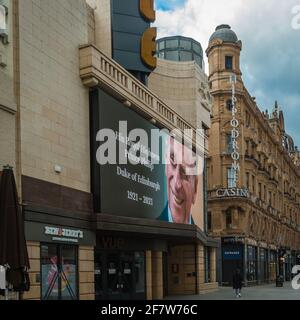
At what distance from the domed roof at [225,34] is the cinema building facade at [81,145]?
92.0 ft

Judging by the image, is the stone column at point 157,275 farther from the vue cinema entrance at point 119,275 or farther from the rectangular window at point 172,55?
the rectangular window at point 172,55

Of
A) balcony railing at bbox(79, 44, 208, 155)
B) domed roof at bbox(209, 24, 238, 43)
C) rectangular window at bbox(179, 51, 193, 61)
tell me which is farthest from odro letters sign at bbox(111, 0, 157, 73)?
domed roof at bbox(209, 24, 238, 43)

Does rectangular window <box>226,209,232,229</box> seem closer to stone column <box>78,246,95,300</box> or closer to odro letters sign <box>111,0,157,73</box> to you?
odro letters sign <box>111,0,157,73</box>

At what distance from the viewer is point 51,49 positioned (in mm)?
19984

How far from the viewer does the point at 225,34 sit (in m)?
56.5

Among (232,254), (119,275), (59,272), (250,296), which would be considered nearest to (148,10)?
(119,275)

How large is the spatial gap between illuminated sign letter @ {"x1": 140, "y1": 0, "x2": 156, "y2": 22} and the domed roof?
1096 inches

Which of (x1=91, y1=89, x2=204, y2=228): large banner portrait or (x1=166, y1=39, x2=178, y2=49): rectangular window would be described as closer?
(x1=91, y1=89, x2=204, y2=228): large banner portrait

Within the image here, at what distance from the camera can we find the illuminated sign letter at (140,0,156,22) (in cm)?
2867

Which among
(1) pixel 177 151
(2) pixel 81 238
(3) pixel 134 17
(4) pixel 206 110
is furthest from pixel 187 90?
(2) pixel 81 238

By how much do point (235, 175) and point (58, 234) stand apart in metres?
35.2

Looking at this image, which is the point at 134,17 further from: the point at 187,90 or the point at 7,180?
the point at 7,180

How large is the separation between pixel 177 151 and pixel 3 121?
15059mm

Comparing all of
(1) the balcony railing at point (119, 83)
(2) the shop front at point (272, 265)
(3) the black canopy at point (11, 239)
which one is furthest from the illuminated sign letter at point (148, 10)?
(2) the shop front at point (272, 265)
